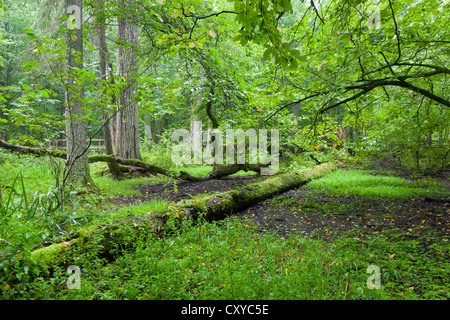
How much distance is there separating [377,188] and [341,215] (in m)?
2.86

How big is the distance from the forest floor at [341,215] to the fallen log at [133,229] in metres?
0.38

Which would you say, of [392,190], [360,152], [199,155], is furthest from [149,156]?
[392,190]

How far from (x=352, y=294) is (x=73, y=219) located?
3912 mm

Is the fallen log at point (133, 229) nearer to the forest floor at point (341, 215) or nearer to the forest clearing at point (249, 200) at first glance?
the forest clearing at point (249, 200)

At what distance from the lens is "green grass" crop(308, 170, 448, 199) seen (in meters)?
6.27

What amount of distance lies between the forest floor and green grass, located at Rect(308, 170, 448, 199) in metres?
0.44

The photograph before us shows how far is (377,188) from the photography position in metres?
6.85

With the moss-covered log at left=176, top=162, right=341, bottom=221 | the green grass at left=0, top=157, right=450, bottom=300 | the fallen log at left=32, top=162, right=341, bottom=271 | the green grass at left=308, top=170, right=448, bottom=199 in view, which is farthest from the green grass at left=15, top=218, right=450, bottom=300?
the green grass at left=308, top=170, right=448, bottom=199

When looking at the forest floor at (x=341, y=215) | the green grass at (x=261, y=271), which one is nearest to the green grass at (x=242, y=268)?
the green grass at (x=261, y=271)

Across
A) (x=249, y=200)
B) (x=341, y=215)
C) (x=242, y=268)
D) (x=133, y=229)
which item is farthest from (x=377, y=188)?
(x=133, y=229)

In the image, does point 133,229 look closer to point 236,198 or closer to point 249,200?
point 236,198

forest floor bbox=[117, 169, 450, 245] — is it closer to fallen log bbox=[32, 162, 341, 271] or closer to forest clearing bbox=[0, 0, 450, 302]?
forest clearing bbox=[0, 0, 450, 302]

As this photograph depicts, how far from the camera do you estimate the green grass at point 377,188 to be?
20.6 ft
